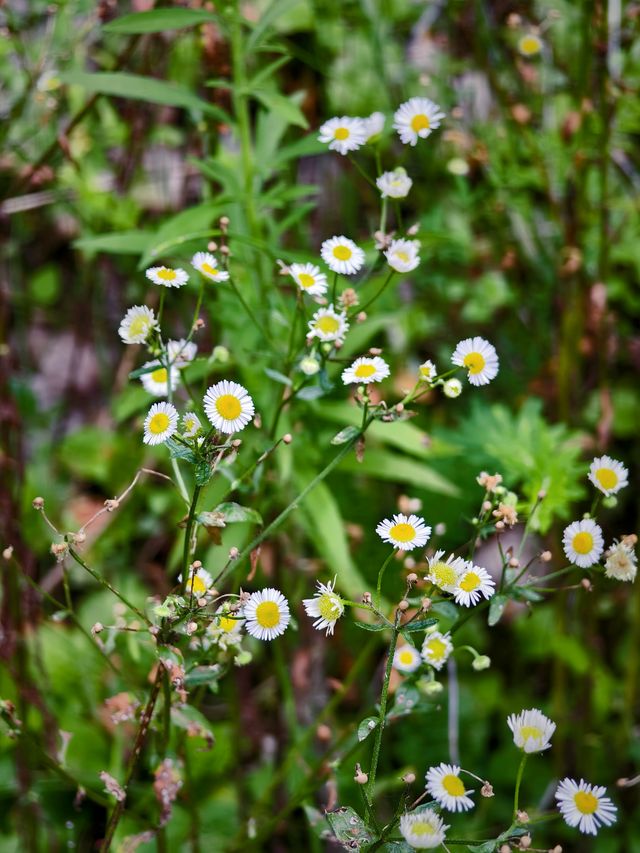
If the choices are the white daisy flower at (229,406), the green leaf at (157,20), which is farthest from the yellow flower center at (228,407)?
the green leaf at (157,20)

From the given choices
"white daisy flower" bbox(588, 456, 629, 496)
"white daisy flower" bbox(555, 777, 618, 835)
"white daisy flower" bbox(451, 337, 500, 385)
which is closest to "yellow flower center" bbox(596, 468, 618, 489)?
"white daisy flower" bbox(588, 456, 629, 496)

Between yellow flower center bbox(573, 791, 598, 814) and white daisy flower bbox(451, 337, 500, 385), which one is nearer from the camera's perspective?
yellow flower center bbox(573, 791, 598, 814)

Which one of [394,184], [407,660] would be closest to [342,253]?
[394,184]

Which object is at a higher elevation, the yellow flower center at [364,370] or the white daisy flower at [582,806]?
the yellow flower center at [364,370]

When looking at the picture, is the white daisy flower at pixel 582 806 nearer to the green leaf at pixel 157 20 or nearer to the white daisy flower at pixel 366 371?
the white daisy flower at pixel 366 371

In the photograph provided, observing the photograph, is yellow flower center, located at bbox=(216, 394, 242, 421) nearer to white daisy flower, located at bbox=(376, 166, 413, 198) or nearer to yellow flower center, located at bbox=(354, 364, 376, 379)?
yellow flower center, located at bbox=(354, 364, 376, 379)

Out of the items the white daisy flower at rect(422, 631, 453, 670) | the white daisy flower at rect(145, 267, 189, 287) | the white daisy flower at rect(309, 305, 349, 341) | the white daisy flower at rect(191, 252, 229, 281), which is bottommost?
the white daisy flower at rect(422, 631, 453, 670)

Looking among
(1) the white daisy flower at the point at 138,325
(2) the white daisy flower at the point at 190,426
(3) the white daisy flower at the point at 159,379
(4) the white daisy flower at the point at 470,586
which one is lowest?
(4) the white daisy flower at the point at 470,586
